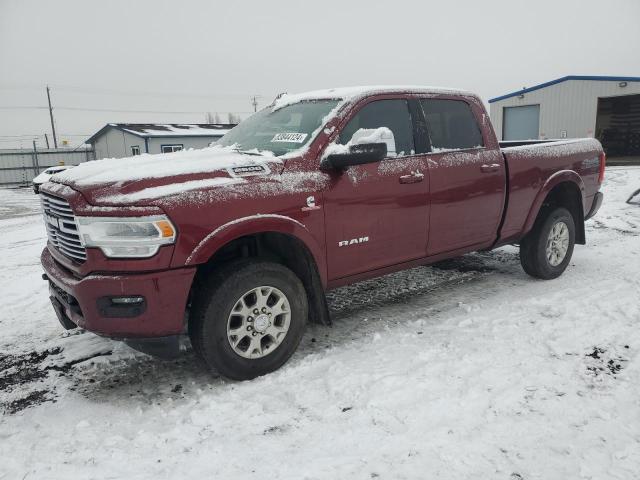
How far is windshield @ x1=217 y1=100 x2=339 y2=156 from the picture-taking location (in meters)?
3.74

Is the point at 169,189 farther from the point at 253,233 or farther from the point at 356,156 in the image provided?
the point at 356,156

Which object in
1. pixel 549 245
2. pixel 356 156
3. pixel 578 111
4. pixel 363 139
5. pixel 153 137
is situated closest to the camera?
pixel 356 156

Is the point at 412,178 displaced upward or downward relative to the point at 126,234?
upward

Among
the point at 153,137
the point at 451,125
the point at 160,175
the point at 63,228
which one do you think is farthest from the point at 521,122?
the point at 63,228

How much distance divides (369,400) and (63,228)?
221 centimetres

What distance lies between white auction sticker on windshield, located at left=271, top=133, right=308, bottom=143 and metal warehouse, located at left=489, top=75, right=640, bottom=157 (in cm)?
2548

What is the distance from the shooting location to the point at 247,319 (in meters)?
3.29

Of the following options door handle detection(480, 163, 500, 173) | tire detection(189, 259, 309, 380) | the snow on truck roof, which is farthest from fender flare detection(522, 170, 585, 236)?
tire detection(189, 259, 309, 380)

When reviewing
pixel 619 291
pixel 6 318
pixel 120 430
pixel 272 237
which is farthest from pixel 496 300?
pixel 6 318

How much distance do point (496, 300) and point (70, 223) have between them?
373cm

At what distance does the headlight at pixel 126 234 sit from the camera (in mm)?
2848

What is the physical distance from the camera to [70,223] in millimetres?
3061

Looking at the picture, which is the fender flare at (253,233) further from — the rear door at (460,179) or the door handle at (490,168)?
the door handle at (490,168)

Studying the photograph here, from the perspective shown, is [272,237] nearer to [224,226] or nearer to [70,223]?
[224,226]
